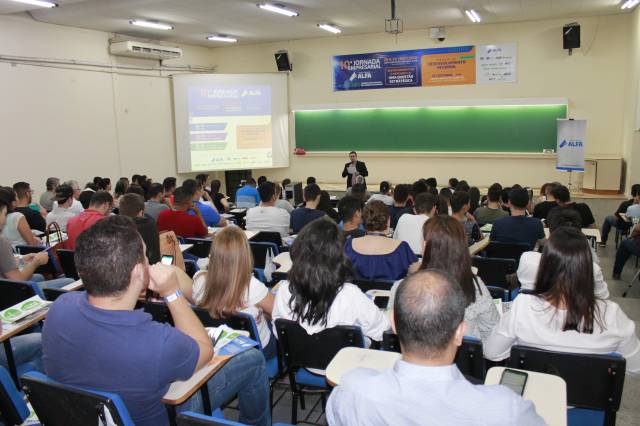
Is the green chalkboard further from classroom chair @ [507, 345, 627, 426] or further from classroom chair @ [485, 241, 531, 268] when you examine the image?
classroom chair @ [507, 345, 627, 426]

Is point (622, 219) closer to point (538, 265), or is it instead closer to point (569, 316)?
point (538, 265)

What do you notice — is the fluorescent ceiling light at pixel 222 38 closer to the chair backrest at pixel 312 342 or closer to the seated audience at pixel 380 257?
the seated audience at pixel 380 257

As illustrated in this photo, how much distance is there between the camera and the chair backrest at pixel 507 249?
4762 mm

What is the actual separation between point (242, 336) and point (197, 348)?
389mm

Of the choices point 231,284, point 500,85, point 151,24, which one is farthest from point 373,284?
point 500,85

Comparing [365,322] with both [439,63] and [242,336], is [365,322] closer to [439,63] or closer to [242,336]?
[242,336]

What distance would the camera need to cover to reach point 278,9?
8.63 m

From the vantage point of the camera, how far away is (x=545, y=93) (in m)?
10.3

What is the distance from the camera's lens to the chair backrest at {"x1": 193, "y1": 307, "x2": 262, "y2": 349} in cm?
271

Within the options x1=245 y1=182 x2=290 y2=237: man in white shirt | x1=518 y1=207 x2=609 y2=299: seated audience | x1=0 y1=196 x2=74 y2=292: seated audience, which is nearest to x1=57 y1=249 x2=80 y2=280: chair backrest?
x1=0 y1=196 x2=74 y2=292: seated audience

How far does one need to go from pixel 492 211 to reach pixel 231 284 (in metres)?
4.26

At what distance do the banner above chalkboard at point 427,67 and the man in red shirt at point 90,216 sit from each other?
8012 millimetres

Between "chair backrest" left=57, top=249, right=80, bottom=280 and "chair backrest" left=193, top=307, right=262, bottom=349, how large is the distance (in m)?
2.38

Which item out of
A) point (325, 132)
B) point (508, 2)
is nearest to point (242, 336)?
point (508, 2)
